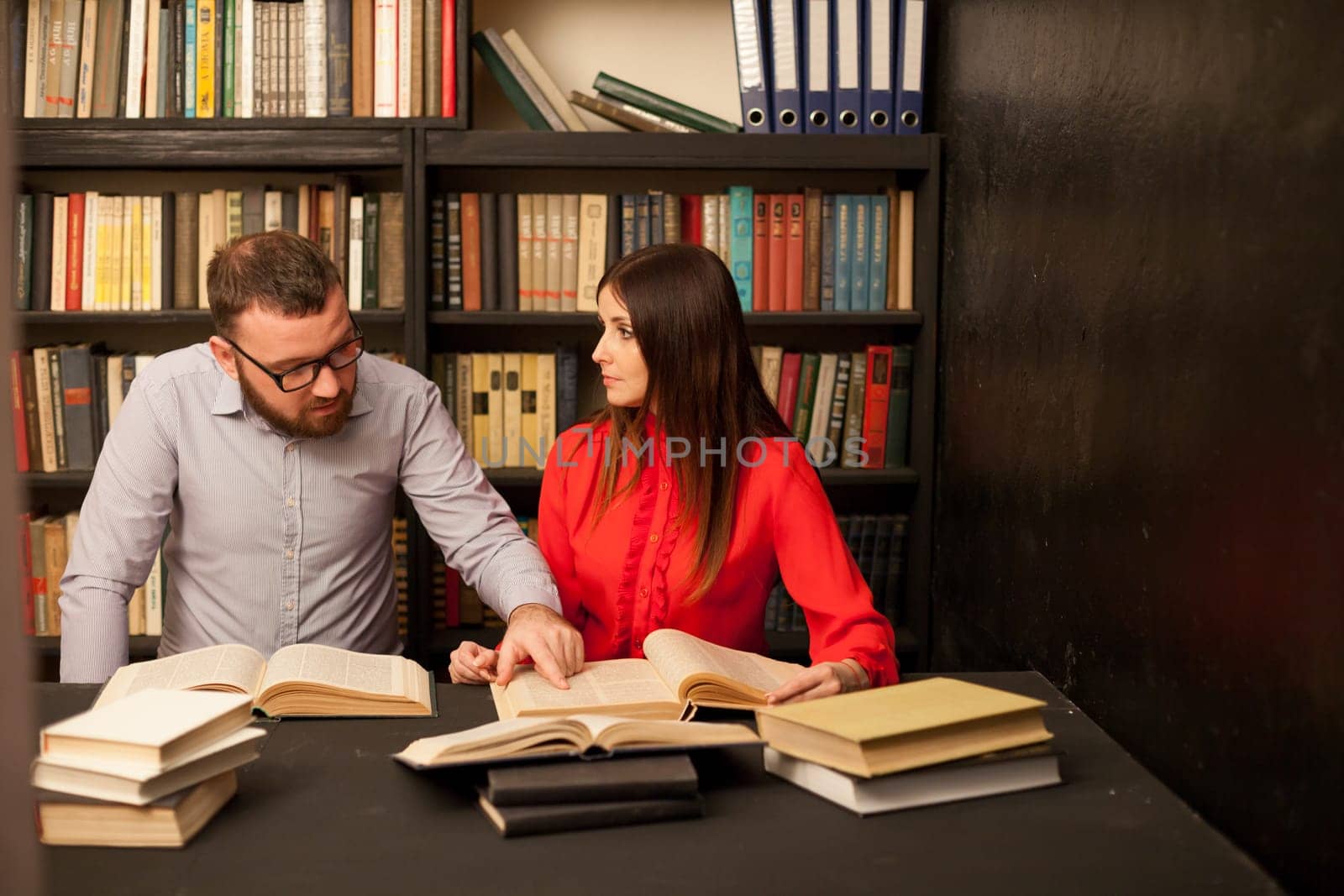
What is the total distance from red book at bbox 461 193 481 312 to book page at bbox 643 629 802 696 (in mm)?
1530

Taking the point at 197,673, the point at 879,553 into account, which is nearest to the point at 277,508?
the point at 197,673

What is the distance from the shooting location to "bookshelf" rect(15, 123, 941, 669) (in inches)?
108

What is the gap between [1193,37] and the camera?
4.55 ft

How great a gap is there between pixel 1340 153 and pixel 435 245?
215 centimetres

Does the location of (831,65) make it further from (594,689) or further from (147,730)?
(147,730)

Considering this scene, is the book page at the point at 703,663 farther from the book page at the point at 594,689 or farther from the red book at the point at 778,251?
the red book at the point at 778,251

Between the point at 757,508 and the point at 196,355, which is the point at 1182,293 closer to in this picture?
the point at 757,508

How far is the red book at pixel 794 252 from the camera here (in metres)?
2.92

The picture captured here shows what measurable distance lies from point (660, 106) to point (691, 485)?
1322 mm

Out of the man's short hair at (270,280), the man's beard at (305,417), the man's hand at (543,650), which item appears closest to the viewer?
the man's hand at (543,650)

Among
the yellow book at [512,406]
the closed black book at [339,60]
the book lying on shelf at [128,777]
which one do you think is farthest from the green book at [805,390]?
the book lying on shelf at [128,777]

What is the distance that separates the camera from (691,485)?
1.90 meters

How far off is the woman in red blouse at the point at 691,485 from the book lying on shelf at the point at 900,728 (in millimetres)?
574

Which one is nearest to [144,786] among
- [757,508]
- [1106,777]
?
[1106,777]
